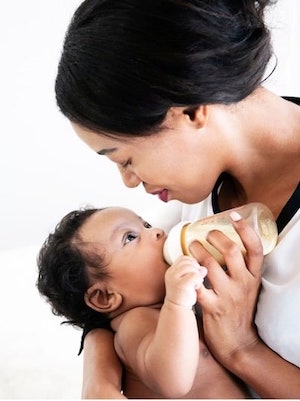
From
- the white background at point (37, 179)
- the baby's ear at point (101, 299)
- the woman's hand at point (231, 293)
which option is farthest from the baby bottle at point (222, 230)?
the white background at point (37, 179)

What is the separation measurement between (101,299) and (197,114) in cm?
39

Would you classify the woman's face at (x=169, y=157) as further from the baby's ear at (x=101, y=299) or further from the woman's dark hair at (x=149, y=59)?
the baby's ear at (x=101, y=299)

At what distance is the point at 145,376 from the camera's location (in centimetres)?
109

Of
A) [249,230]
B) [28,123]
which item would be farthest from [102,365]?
[28,123]

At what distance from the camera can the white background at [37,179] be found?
181 centimetres

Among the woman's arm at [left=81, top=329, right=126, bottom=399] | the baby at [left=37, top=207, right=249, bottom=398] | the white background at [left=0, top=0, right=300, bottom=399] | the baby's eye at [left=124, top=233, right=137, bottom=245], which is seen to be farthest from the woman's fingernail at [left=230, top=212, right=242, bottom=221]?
the white background at [left=0, top=0, right=300, bottom=399]

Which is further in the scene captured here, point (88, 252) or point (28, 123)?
point (28, 123)

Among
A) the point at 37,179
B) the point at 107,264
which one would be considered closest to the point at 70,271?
the point at 107,264

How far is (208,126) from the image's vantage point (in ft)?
3.56

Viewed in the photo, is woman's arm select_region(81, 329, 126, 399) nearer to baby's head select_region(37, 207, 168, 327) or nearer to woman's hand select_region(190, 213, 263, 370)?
baby's head select_region(37, 207, 168, 327)

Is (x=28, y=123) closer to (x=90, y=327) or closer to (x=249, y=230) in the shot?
(x=90, y=327)

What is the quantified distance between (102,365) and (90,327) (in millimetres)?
151

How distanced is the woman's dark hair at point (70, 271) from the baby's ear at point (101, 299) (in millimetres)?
14

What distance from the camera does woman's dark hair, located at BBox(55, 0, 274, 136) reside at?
3.21 feet
